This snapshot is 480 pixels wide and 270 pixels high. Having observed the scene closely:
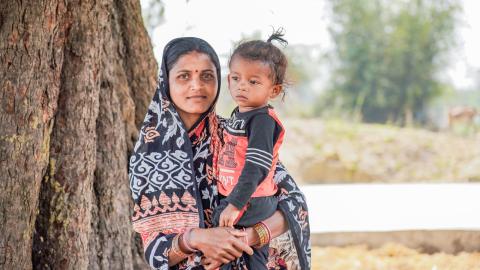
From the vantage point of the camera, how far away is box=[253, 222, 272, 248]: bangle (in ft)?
8.52

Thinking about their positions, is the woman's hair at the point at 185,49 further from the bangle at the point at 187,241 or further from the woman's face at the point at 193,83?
the bangle at the point at 187,241

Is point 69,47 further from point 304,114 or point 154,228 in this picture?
point 304,114

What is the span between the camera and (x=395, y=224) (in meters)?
6.73

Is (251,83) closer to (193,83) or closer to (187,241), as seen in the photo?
(193,83)

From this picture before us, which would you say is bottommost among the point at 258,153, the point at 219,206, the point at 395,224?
the point at 395,224

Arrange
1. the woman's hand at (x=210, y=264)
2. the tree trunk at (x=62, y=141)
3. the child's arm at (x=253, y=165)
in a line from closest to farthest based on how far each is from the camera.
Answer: the child's arm at (x=253, y=165) < the woman's hand at (x=210, y=264) < the tree trunk at (x=62, y=141)

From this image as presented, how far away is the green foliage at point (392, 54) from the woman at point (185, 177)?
40.3ft

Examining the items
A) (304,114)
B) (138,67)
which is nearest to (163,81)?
(138,67)


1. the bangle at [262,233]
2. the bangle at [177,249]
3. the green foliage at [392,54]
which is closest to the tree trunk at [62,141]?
the bangle at [177,249]

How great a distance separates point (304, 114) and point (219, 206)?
41.5ft

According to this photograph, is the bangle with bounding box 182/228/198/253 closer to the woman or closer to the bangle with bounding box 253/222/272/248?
the woman

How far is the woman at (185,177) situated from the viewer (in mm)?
2637

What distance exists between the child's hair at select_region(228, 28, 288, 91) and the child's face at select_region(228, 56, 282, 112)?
0.02 m

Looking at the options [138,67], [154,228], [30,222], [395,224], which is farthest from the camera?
[395,224]
